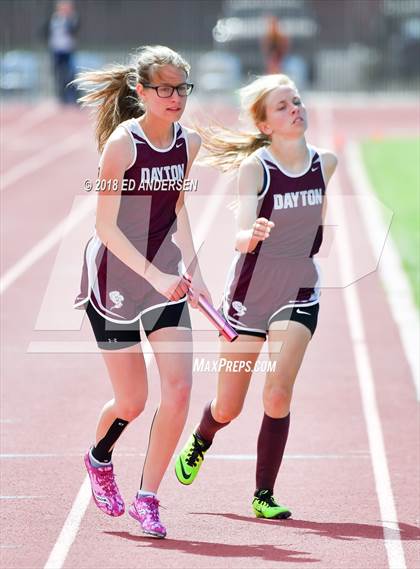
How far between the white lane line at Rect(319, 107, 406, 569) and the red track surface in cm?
4

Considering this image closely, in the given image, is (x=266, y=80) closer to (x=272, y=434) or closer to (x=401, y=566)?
(x=272, y=434)

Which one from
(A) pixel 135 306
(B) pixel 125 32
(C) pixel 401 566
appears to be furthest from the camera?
(B) pixel 125 32

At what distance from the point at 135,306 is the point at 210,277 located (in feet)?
15.7

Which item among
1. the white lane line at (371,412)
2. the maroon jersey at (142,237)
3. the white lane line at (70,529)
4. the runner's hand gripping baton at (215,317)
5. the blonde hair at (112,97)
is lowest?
the white lane line at (371,412)

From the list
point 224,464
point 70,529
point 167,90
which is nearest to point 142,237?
point 167,90

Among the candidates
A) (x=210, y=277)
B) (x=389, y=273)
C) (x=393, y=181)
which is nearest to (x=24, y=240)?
(x=389, y=273)

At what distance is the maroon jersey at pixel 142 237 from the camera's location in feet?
20.9

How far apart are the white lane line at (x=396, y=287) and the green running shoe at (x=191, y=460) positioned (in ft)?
9.22

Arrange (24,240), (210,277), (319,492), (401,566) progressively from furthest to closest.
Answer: (24,240) < (210,277) < (319,492) < (401,566)

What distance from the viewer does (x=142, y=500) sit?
6.46m

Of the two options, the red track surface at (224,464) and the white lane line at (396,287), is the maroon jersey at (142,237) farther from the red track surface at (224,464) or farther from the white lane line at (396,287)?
the white lane line at (396,287)

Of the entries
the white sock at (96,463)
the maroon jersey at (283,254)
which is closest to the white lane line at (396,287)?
the maroon jersey at (283,254)

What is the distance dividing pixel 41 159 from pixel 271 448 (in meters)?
19.5

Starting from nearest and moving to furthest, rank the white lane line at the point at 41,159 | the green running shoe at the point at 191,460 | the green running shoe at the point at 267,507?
the green running shoe at the point at 267,507 < the green running shoe at the point at 191,460 < the white lane line at the point at 41,159
